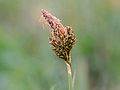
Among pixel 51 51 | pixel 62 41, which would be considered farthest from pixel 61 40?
pixel 51 51

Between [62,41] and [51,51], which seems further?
[51,51]

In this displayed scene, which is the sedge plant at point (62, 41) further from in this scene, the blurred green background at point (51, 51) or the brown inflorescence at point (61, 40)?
the blurred green background at point (51, 51)

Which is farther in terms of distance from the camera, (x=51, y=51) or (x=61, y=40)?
(x=51, y=51)

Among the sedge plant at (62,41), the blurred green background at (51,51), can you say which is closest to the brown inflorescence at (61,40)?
the sedge plant at (62,41)

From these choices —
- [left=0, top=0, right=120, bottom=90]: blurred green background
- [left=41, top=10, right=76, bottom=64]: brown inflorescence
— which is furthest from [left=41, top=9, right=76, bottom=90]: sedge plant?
[left=0, top=0, right=120, bottom=90]: blurred green background

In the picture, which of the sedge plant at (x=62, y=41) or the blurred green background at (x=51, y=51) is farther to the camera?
the blurred green background at (x=51, y=51)

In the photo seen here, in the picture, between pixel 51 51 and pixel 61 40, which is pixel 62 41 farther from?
pixel 51 51
